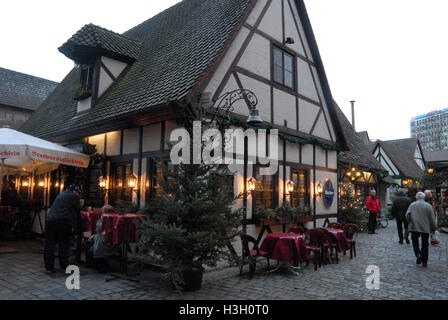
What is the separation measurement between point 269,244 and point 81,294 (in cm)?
357

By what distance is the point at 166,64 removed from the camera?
30.0 feet

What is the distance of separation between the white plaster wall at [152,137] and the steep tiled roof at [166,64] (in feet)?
1.76

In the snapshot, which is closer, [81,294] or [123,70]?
[81,294]

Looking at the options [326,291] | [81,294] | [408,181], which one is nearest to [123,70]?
[81,294]

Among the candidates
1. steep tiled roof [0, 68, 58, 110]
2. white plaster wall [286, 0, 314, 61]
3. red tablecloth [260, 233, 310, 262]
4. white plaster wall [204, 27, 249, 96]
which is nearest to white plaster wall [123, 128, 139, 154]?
white plaster wall [204, 27, 249, 96]

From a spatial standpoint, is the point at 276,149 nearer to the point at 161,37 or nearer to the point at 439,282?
the point at 439,282

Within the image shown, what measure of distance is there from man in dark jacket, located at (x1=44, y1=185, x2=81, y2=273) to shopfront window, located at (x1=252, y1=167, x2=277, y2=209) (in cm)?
409

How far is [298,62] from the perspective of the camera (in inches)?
417

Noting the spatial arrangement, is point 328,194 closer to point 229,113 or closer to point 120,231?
point 229,113

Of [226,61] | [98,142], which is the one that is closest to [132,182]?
[98,142]

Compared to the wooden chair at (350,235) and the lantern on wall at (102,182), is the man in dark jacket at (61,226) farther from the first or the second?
the wooden chair at (350,235)

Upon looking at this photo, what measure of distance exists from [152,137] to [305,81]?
5.46 metres

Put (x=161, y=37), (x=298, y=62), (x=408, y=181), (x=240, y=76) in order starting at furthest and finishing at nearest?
(x=408, y=181) < (x=161, y=37) < (x=298, y=62) < (x=240, y=76)

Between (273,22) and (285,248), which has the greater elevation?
(273,22)
